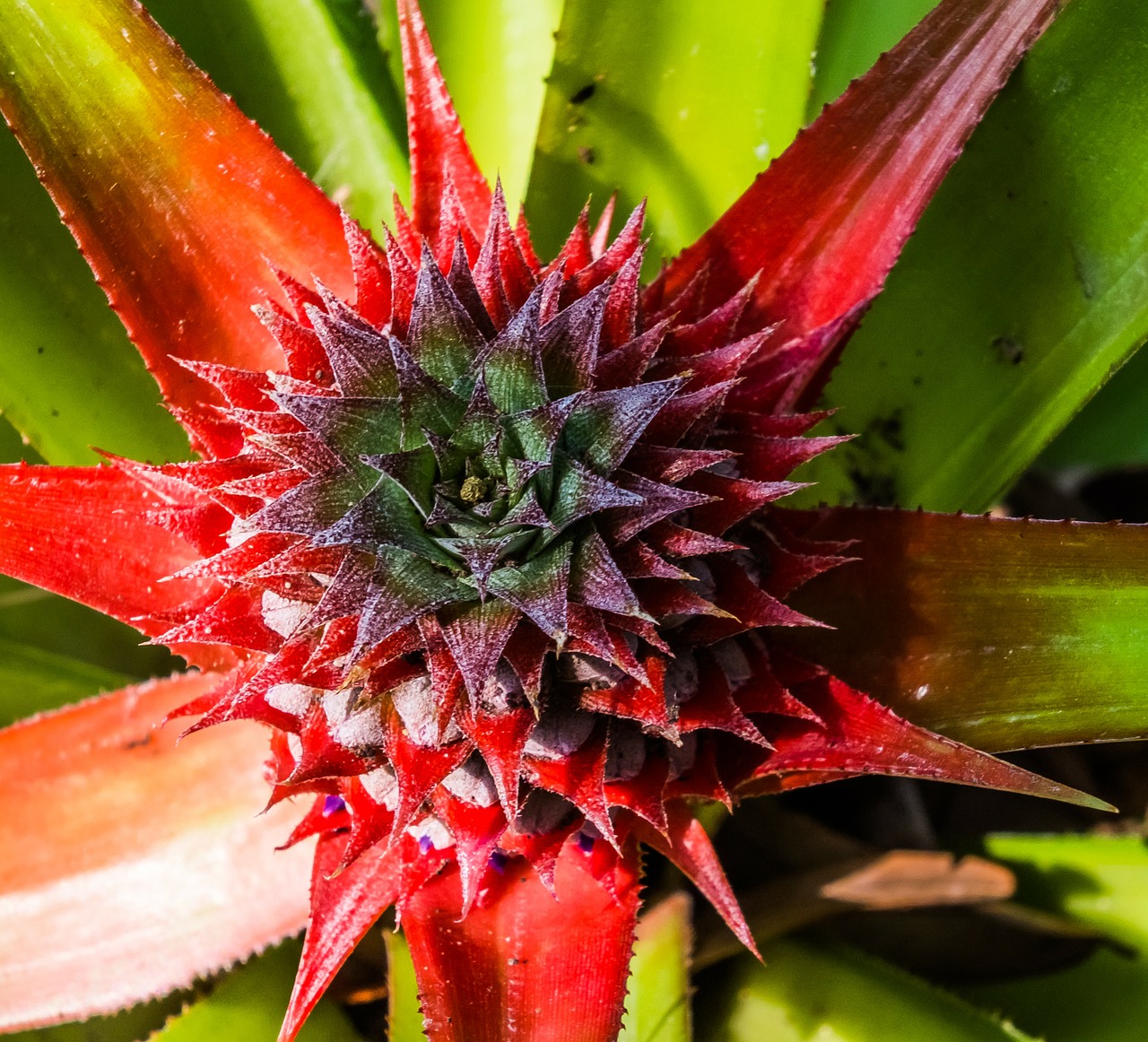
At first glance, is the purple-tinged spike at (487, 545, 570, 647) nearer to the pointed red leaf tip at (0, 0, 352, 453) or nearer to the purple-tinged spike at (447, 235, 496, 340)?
the purple-tinged spike at (447, 235, 496, 340)

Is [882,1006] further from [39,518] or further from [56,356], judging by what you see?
[56,356]

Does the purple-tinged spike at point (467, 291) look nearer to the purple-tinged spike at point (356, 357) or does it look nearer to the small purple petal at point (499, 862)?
the purple-tinged spike at point (356, 357)

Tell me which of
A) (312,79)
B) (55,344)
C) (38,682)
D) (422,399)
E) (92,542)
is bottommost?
(422,399)

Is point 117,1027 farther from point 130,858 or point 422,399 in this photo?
point 422,399

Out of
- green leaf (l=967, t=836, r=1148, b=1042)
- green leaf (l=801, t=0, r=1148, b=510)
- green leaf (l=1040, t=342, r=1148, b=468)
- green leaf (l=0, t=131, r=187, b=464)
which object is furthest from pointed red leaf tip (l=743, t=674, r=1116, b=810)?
green leaf (l=1040, t=342, r=1148, b=468)

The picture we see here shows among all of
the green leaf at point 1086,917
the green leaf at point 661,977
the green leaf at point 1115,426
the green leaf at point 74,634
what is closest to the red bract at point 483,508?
the green leaf at point 661,977

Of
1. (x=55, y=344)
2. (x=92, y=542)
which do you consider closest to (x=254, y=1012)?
(x=92, y=542)
